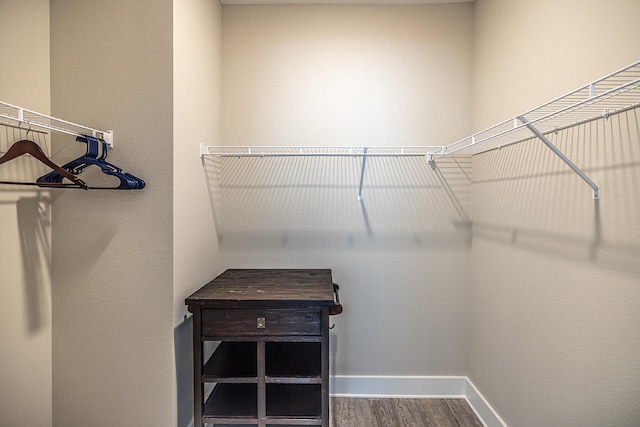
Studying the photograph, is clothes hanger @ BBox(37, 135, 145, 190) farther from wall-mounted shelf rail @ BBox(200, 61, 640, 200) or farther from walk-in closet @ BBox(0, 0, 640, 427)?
wall-mounted shelf rail @ BBox(200, 61, 640, 200)

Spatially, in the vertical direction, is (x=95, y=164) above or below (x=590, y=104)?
below

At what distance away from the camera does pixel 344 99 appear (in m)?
2.11

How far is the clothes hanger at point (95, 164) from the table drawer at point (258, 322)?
66 cm

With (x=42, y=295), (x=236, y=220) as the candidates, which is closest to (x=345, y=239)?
(x=236, y=220)

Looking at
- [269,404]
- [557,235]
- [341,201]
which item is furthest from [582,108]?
[269,404]

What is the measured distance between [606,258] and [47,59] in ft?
8.03

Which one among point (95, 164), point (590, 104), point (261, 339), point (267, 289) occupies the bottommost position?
point (261, 339)

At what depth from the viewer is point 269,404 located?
1.54m

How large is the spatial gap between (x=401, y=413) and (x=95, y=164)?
7.08ft

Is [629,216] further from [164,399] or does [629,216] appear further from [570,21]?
[164,399]

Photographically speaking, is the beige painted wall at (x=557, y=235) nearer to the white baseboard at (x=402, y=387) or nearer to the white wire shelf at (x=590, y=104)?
the white wire shelf at (x=590, y=104)

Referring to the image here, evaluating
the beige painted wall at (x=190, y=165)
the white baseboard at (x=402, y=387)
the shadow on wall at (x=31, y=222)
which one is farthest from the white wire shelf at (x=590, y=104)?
the shadow on wall at (x=31, y=222)

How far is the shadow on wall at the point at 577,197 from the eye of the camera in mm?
1024

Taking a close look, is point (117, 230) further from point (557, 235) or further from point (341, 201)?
point (557, 235)
